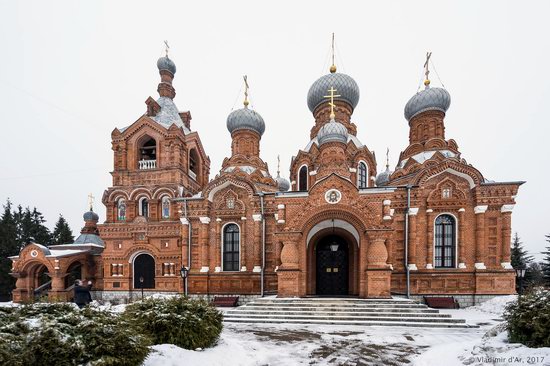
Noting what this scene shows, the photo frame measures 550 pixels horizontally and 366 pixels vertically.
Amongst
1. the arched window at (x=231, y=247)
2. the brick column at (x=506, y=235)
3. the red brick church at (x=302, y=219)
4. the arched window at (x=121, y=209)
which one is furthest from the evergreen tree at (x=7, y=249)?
the brick column at (x=506, y=235)

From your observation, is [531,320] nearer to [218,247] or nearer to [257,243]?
[257,243]

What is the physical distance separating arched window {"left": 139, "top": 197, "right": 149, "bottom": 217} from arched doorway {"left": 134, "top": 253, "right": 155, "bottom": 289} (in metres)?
2.65

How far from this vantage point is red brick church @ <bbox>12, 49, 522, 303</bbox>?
1381cm

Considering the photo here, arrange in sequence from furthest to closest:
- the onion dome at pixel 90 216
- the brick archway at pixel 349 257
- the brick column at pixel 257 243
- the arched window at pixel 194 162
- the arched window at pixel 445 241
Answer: the onion dome at pixel 90 216, the arched window at pixel 194 162, the brick column at pixel 257 243, the arched window at pixel 445 241, the brick archway at pixel 349 257

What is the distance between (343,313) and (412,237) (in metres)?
6.25

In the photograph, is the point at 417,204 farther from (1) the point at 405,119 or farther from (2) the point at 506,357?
(2) the point at 506,357

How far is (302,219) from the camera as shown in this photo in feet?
44.7

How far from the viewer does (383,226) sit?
13148 millimetres

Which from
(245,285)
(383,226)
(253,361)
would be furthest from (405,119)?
(253,361)

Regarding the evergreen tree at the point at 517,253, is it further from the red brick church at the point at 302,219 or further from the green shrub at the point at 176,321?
the green shrub at the point at 176,321

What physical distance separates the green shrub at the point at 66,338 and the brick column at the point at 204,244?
1157 cm

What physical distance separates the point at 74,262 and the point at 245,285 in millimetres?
14002

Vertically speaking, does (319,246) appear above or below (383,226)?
below

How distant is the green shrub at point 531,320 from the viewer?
5.92 m
